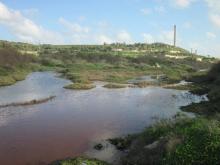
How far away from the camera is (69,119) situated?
28078 mm

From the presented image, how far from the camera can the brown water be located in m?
19.8

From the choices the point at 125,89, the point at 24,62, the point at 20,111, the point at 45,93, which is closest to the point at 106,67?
the point at 24,62

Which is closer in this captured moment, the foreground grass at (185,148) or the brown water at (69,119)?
the foreground grass at (185,148)

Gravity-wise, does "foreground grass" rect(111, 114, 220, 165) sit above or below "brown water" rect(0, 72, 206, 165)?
above

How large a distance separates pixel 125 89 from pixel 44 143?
95.4ft

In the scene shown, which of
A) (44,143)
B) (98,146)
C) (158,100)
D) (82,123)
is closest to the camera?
(98,146)

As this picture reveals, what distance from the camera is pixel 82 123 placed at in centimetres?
2662

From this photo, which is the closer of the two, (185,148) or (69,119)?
(185,148)

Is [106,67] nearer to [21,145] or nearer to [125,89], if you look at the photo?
[125,89]

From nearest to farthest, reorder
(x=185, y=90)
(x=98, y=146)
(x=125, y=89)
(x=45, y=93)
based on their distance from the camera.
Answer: (x=98, y=146), (x=45, y=93), (x=185, y=90), (x=125, y=89)

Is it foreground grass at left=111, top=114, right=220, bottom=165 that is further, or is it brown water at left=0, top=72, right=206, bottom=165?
brown water at left=0, top=72, right=206, bottom=165

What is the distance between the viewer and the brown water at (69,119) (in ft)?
64.9

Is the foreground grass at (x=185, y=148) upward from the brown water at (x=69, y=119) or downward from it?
upward

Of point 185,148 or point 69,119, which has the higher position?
point 185,148
